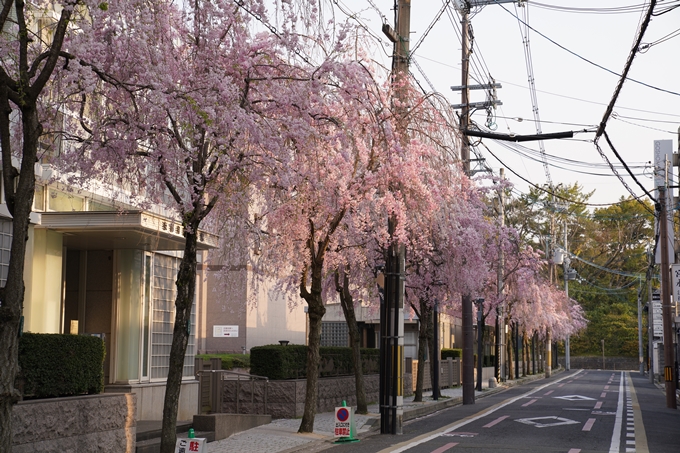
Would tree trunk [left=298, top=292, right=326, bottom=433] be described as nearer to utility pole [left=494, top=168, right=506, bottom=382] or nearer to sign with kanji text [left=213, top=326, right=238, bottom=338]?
sign with kanji text [left=213, top=326, right=238, bottom=338]

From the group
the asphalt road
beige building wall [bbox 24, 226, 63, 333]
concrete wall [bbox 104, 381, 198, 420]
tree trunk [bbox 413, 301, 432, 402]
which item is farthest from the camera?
tree trunk [bbox 413, 301, 432, 402]

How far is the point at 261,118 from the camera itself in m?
12.6

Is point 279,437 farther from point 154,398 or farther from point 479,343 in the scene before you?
point 479,343

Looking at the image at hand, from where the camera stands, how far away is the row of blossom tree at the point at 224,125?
10930mm

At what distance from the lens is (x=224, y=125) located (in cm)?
1163

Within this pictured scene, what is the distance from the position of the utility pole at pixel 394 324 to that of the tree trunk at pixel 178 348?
25.3ft

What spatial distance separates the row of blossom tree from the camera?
35.9 ft

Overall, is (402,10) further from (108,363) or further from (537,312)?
(537,312)

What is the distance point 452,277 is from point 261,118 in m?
18.2

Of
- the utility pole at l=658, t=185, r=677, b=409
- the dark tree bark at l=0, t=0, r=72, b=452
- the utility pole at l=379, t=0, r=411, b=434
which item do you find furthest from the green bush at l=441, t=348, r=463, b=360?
the dark tree bark at l=0, t=0, r=72, b=452

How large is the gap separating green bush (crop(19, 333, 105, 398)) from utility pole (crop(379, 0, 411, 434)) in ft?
27.6

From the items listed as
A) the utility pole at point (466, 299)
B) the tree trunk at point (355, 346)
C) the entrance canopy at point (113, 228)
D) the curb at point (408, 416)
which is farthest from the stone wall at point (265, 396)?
the utility pole at point (466, 299)

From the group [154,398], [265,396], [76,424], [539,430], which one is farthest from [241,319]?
[76,424]

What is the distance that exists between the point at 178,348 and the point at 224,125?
141 inches
